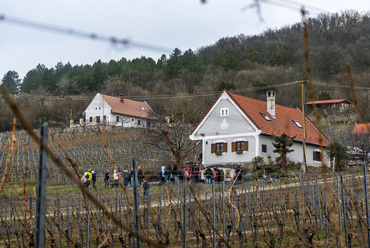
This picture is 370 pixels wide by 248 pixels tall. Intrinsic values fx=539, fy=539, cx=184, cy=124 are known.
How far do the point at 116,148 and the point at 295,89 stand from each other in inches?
920

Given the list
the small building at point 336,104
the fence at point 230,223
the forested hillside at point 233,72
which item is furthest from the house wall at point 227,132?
the small building at point 336,104

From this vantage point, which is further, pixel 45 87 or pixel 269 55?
pixel 269 55

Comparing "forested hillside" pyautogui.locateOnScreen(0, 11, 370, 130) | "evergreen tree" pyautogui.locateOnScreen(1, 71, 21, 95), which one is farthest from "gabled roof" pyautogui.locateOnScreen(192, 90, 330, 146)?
"evergreen tree" pyautogui.locateOnScreen(1, 71, 21, 95)

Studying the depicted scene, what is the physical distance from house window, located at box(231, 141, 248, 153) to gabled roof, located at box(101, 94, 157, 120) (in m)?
28.1

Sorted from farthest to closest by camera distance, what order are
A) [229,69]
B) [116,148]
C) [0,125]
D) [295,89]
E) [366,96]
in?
[229,69] < [295,89] < [366,96] < [116,148] < [0,125]

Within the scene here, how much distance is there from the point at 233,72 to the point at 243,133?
34.0 m

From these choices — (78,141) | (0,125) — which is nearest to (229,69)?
(78,141)

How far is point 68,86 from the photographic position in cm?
6831

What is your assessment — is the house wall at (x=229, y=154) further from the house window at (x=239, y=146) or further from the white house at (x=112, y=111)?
the white house at (x=112, y=111)

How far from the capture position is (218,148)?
33000mm

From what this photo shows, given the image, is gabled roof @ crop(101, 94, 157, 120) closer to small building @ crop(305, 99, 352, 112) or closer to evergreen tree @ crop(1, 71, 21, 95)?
small building @ crop(305, 99, 352, 112)

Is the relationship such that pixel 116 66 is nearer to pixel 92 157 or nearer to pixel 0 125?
pixel 92 157

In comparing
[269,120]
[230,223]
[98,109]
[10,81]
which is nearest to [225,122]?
[269,120]

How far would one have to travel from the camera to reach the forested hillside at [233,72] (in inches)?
2141
